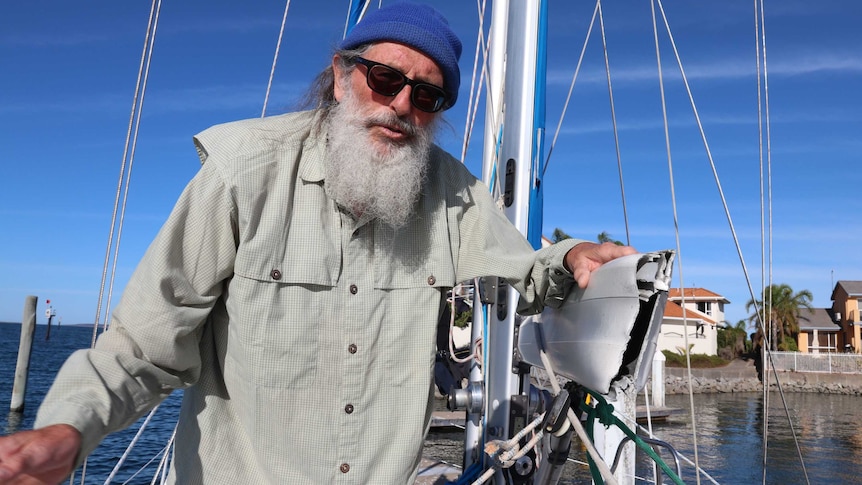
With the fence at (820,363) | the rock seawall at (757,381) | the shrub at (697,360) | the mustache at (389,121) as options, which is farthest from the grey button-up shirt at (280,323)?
the fence at (820,363)

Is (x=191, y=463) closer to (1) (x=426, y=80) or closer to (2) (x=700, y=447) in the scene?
(1) (x=426, y=80)

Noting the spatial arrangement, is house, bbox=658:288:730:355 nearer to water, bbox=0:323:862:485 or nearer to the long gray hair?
water, bbox=0:323:862:485

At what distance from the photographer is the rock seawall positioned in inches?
1673

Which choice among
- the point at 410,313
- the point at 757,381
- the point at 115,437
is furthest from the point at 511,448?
the point at 757,381

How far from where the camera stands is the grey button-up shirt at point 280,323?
5.00ft

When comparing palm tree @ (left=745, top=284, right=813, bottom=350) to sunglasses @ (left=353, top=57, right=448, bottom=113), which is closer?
sunglasses @ (left=353, top=57, right=448, bottom=113)

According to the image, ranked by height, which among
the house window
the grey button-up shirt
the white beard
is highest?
the house window

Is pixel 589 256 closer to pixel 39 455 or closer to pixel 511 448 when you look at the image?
pixel 511 448

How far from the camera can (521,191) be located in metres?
2.64

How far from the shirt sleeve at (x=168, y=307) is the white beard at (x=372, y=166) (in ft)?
0.98

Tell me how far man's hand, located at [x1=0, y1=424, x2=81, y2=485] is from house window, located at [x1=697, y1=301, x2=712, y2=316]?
59475 mm

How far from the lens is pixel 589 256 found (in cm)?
156

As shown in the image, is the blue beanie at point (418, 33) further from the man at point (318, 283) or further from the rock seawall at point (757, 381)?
the rock seawall at point (757, 381)

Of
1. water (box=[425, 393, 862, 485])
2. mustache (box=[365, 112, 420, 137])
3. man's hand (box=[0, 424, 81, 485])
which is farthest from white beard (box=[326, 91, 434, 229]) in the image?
water (box=[425, 393, 862, 485])
